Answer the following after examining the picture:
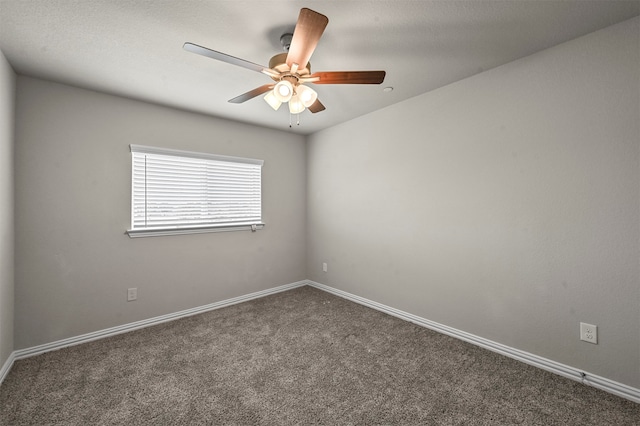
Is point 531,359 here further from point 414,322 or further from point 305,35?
point 305,35

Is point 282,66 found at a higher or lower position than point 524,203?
higher

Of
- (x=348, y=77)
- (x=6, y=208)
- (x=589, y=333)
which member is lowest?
(x=589, y=333)

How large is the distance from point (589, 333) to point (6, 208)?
4287 millimetres

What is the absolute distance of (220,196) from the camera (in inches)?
138

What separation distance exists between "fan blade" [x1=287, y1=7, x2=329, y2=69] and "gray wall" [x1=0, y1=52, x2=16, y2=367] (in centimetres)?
212

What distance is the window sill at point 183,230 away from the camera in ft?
9.38

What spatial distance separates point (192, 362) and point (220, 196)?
6.25 feet

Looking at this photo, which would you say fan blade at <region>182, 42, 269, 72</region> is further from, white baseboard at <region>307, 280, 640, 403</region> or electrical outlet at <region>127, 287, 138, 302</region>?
white baseboard at <region>307, 280, 640, 403</region>

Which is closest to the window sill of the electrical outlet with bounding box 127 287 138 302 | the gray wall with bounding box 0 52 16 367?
the electrical outlet with bounding box 127 287 138 302

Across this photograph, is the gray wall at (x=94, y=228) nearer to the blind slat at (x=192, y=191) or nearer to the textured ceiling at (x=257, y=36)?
the blind slat at (x=192, y=191)

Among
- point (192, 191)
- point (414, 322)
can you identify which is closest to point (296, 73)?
point (192, 191)

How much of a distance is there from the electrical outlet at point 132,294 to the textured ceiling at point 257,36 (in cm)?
194

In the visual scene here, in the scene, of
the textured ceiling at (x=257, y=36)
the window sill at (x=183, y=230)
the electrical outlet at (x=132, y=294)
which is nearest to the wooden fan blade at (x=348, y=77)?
the textured ceiling at (x=257, y=36)

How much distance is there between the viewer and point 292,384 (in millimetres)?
1933
